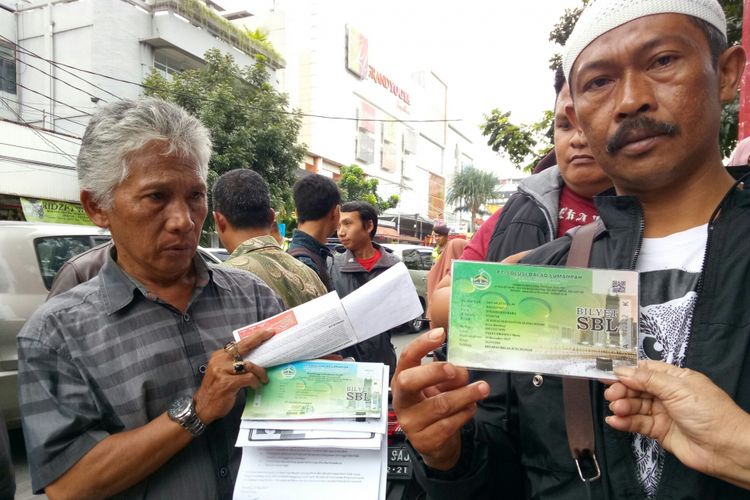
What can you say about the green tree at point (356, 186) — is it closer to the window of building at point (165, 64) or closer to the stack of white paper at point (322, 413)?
the window of building at point (165, 64)

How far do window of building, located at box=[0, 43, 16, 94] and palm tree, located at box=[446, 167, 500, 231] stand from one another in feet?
162

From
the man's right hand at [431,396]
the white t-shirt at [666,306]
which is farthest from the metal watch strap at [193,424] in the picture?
the white t-shirt at [666,306]

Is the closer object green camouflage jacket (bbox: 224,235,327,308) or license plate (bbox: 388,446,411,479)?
license plate (bbox: 388,446,411,479)

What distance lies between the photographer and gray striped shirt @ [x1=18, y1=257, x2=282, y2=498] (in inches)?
47.2

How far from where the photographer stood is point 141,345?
133 centimetres

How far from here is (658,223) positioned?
111 cm

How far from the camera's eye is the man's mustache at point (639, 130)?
1.00 metres

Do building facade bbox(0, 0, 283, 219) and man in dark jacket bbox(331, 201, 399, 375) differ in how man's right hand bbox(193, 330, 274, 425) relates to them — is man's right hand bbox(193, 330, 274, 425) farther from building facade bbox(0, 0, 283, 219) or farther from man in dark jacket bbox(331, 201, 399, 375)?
building facade bbox(0, 0, 283, 219)

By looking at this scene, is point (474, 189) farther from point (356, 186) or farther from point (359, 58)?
point (356, 186)

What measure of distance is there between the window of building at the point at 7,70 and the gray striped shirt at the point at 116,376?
19.0 metres

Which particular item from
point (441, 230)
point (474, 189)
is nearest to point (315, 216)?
point (441, 230)

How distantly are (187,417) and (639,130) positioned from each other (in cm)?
122

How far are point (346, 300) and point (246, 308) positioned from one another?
19.8 inches

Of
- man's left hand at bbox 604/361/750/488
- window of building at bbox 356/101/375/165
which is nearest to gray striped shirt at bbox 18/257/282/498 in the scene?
man's left hand at bbox 604/361/750/488
